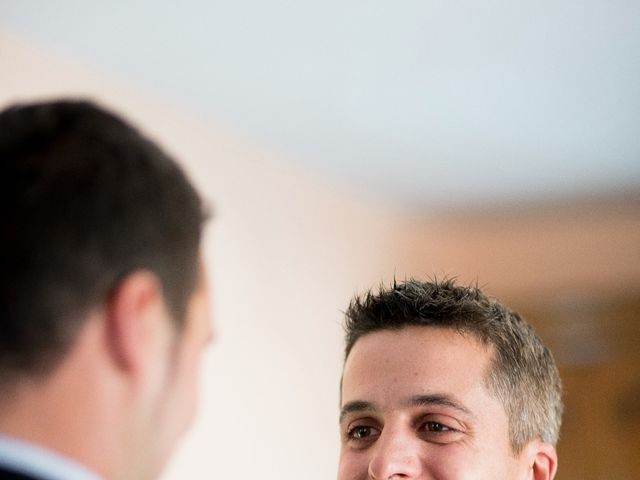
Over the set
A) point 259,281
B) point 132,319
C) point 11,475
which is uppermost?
point 259,281

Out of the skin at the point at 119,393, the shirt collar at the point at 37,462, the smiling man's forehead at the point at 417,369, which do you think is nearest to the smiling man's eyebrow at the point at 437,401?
the smiling man's forehead at the point at 417,369

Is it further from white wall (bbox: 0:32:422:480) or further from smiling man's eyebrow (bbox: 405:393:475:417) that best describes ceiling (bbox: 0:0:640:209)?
smiling man's eyebrow (bbox: 405:393:475:417)

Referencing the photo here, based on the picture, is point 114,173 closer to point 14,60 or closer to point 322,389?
point 14,60

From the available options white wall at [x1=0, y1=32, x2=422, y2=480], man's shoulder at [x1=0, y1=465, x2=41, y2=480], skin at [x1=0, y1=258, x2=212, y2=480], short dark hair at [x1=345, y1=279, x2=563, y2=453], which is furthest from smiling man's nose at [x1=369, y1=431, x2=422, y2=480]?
white wall at [x1=0, y1=32, x2=422, y2=480]

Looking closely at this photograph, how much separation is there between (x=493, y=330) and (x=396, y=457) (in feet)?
1.01

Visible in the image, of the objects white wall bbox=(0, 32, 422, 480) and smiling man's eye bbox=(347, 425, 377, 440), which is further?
white wall bbox=(0, 32, 422, 480)

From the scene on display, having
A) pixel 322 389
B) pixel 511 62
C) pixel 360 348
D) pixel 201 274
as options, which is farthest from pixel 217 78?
pixel 201 274

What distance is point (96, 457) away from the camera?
76 centimetres

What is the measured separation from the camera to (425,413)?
5.07ft

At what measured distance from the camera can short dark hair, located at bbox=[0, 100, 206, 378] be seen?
0.77 meters

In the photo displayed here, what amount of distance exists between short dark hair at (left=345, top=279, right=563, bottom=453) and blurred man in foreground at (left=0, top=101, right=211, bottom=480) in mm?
856

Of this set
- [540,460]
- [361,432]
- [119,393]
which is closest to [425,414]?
[361,432]

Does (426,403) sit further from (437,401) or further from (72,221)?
(72,221)

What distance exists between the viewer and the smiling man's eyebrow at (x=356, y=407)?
157 cm
